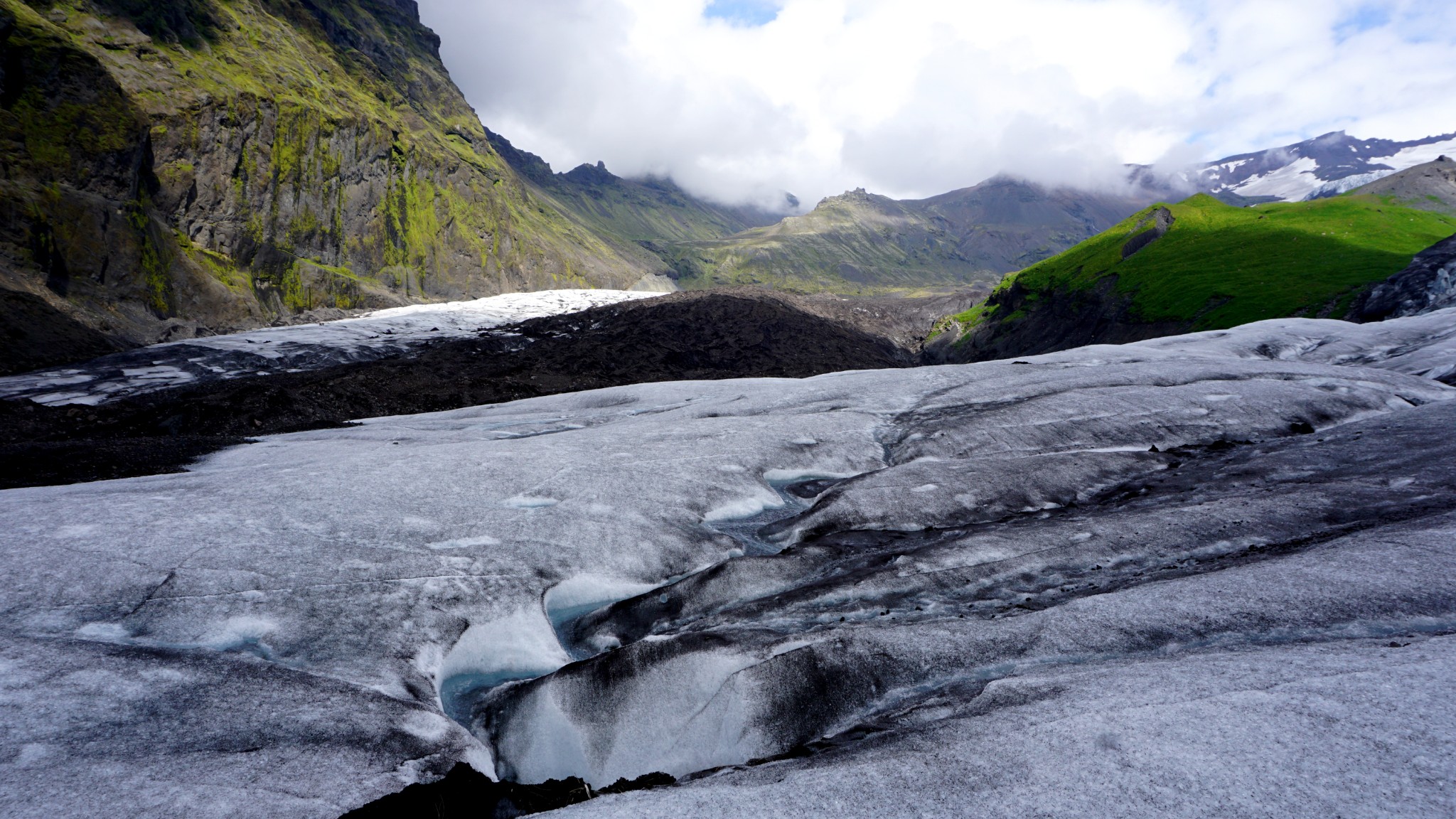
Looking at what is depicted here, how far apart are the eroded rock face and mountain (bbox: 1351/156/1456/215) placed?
55.7 metres

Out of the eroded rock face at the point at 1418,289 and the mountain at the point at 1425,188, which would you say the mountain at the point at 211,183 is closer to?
the eroded rock face at the point at 1418,289

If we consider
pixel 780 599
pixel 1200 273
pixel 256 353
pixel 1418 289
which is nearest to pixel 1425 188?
pixel 1200 273

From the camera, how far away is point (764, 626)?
44.8 feet

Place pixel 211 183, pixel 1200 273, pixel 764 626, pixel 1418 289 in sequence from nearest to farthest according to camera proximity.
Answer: pixel 764 626 < pixel 1418 289 < pixel 1200 273 < pixel 211 183

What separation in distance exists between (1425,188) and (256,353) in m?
171

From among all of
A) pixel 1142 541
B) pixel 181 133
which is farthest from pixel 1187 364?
pixel 181 133

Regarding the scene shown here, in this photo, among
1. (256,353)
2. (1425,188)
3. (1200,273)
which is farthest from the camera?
(1425,188)

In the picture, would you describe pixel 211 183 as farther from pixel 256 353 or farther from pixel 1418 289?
pixel 1418 289

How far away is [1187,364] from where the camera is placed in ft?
108

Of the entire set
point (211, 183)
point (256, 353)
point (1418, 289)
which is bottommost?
point (256, 353)

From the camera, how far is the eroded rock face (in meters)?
56.1

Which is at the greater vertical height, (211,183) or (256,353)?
(211,183)

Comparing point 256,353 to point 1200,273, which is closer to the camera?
point 256,353

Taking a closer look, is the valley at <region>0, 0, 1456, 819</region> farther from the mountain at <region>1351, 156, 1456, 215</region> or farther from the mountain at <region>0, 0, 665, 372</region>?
the mountain at <region>1351, 156, 1456, 215</region>
